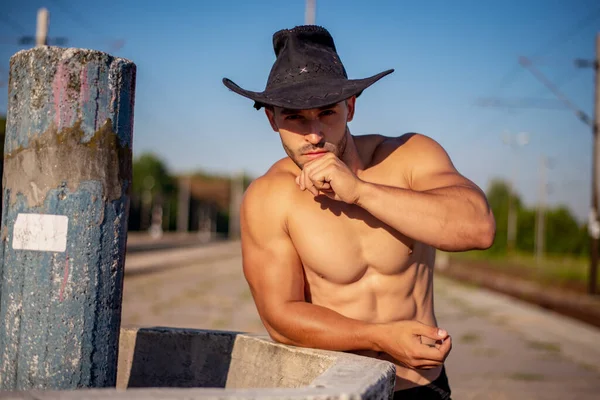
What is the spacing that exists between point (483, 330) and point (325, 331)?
8470 mm

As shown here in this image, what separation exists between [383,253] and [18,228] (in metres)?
1.25

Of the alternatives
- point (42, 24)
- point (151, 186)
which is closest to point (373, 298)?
point (42, 24)

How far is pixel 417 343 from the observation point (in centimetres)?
191

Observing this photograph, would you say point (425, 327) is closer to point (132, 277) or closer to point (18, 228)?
point (18, 228)

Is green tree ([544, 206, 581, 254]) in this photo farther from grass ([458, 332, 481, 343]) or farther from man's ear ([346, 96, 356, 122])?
man's ear ([346, 96, 356, 122])

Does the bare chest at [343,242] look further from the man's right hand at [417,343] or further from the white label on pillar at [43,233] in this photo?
the white label on pillar at [43,233]

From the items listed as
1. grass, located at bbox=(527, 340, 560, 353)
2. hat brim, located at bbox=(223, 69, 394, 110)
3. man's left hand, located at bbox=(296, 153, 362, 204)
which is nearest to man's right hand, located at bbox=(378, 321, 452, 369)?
man's left hand, located at bbox=(296, 153, 362, 204)

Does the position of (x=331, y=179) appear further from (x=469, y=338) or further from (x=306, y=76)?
(x=469, y=338)

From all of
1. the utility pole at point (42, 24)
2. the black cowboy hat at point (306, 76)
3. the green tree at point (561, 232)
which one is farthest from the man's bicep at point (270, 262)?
the green tree at point (561, 232)

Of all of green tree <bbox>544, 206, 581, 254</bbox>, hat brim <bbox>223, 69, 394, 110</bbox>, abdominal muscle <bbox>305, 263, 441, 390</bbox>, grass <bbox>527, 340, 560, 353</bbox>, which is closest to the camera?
hat brim <bbox>223, 69, 394, 110</bbox>

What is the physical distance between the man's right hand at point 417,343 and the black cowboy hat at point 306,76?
759 mm

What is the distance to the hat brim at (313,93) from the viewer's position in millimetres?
1995

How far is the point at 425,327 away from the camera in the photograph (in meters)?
1.92

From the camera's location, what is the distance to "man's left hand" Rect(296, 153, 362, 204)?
193cm
